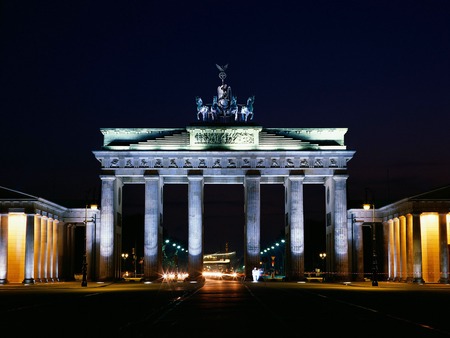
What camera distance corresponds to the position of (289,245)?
98688 mm

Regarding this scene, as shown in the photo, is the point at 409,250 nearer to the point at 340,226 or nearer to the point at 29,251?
the point at 340,226

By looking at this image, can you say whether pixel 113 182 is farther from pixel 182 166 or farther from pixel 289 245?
pixel 289 245

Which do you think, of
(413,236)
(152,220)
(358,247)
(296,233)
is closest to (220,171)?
(152,220)

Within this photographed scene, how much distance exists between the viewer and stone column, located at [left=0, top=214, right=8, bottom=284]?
3209 inches

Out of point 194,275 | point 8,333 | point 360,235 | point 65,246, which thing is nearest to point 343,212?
point 360,235

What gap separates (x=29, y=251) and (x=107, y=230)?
44.7 ft

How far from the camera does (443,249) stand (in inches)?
3250

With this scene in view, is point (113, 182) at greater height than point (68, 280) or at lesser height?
greater

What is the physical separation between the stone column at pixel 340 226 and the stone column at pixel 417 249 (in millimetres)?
14125

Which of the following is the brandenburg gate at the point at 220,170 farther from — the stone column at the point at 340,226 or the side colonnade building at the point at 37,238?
the side colonnade building at the point at 37,238

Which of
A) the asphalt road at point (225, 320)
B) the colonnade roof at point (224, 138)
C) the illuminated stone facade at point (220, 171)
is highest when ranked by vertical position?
the colonnade roof at point (224, 138)

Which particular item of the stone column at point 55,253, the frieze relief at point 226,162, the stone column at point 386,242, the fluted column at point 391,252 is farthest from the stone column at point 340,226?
the stone column at point 55,253

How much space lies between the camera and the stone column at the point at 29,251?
83062 mm

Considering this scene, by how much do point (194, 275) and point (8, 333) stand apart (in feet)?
237
